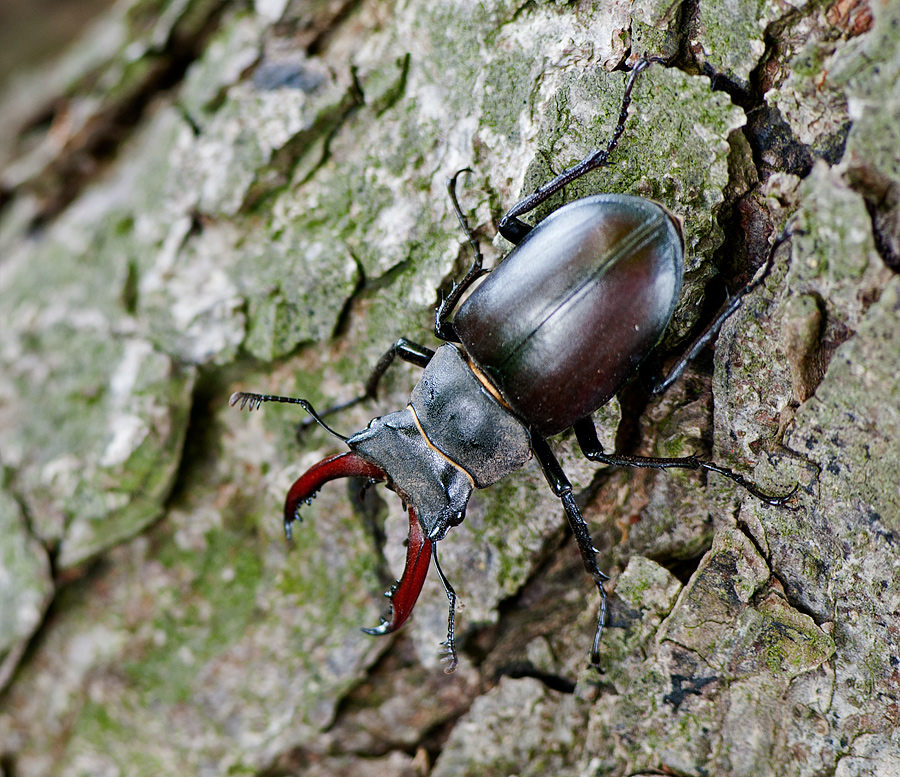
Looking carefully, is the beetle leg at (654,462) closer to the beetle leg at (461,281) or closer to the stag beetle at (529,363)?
the stag beetle at (529,363)

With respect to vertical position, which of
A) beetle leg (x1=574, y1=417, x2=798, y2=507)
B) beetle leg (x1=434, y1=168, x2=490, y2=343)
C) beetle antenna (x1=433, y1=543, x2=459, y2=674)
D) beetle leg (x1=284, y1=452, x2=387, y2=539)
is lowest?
beetle antenna (x1=433, y1=543, x2=459, y2=674)

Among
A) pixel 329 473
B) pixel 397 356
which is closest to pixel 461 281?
pixel 397 356

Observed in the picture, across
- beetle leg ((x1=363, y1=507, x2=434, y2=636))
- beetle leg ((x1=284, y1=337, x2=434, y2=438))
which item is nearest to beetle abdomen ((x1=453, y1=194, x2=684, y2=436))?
beetle leg ((x1=284, y1=337, x2=434, y2=438))

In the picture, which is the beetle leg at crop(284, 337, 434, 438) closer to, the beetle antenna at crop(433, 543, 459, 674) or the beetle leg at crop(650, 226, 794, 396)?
the beetle antenna at crop(433, 543, 459, 674)

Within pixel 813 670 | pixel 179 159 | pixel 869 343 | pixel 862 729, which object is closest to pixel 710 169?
pixel 869 343

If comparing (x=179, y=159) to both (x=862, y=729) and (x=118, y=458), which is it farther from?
(x=862, y=729)

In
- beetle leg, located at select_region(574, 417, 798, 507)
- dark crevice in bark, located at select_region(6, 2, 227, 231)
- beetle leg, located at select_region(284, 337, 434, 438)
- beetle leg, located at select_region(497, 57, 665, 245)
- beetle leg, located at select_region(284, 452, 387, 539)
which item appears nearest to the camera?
beetle leg, located at select_region(574, 417, 798, 507)
